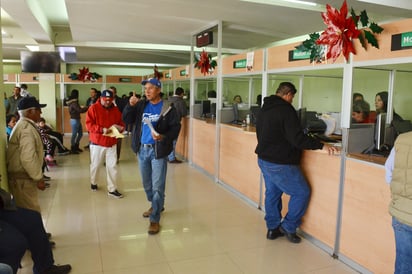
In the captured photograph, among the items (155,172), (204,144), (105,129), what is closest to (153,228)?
(155,172)

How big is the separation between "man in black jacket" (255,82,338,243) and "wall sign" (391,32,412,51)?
97 cm

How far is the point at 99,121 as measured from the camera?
454 cm

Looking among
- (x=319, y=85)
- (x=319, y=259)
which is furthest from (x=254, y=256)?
(x=319, y=85)

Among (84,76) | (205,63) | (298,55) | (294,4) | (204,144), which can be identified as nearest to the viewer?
(298,55)

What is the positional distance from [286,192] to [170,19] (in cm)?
359

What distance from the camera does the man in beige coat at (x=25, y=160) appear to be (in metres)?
2.80

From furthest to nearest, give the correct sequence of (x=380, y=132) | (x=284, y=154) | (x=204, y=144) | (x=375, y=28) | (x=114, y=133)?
1. (x=204, y=144)
2. (x=114, y=133)
3. (x=284, y=154)
4. (x=380, y=132)
5. (x=375, y=28)

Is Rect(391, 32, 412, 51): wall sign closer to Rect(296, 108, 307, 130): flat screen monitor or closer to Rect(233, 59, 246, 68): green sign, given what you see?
Rect(296, 108, 307, 130): flat screen monitor

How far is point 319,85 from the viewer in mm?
8609

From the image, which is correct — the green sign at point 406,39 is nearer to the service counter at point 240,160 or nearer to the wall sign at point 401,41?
the wall sign at point 401,41

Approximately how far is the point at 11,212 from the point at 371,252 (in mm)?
2658

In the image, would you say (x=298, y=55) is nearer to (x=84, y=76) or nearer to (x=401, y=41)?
(x=401, y=41)

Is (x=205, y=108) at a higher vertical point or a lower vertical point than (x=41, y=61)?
lower

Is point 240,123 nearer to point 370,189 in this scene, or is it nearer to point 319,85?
point 370,189
